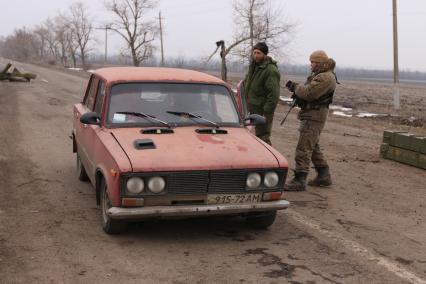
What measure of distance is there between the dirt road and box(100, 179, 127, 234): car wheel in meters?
0.07

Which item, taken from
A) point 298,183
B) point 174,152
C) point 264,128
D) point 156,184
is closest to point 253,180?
point 174,152

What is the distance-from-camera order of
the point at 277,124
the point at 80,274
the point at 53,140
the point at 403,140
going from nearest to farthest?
the point at 80,274, the point at 403,140, the point at 53,140, the point at 277,124

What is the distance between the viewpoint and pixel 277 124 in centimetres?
1565

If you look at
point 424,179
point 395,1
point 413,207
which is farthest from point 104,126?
point 395,1

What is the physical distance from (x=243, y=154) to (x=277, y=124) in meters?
10.6

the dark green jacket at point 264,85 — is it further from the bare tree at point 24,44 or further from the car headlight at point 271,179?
the bare tree at point 24,44

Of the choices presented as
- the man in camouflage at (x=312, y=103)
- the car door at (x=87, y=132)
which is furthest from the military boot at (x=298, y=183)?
the car door at (x=87, y=132)

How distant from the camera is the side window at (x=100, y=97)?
241 inches

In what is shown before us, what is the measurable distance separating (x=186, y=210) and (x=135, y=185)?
51 centimetres

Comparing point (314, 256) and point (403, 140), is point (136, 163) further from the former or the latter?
point (403, 140)

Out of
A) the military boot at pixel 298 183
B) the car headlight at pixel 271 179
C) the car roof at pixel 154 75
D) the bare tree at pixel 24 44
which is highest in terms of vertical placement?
the bare tree at pixel 24 44

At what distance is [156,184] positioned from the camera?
483cm

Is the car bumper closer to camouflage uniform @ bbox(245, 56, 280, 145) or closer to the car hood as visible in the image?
the car hood

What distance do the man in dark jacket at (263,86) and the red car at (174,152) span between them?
102 cm
